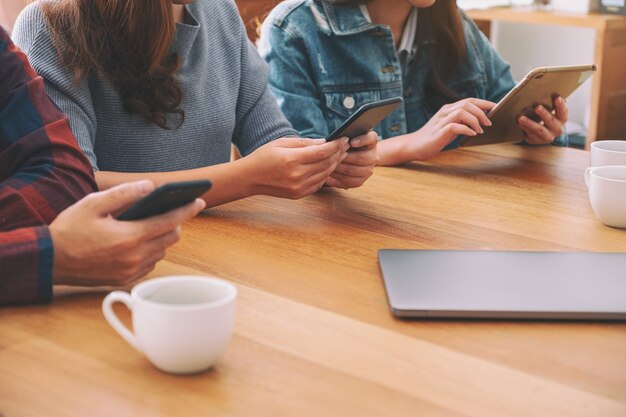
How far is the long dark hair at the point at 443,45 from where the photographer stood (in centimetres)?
187

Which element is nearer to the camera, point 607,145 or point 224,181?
point 224,181

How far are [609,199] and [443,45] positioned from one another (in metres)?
0.79

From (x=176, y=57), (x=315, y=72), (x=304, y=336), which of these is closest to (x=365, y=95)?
(x=315, y=72)

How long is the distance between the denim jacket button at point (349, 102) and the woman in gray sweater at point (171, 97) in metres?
0.22

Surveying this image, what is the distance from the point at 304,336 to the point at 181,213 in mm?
187

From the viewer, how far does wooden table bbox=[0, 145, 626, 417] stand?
0.72 metres

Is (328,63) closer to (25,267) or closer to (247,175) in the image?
(247,175)

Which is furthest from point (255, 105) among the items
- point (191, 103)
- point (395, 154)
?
point (395, 154)

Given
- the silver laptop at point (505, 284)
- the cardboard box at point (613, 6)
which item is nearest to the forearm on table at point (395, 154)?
the silver laptop at point (505, 284)

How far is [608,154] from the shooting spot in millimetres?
1377

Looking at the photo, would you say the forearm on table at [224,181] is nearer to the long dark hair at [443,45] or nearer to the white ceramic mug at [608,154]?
the white ceramic mug at [608,154]

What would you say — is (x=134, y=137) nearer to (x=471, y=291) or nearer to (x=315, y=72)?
(x=315, y=72)

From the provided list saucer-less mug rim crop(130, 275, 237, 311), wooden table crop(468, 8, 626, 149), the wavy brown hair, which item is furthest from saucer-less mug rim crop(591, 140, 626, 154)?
wooden table crop(468, 8, 626, 149)

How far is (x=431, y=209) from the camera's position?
1.30 metres
